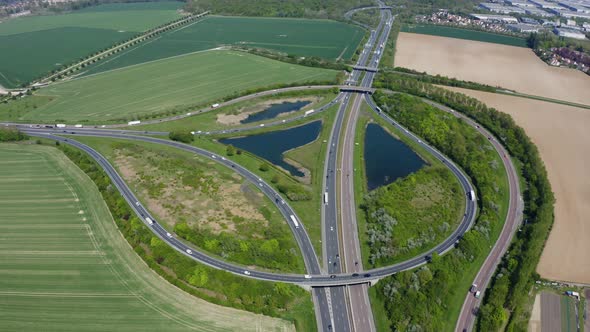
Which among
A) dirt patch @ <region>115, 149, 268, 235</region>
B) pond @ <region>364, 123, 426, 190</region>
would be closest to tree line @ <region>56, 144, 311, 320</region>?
dirt patch @ <region>115, 149, 268, 235</region>

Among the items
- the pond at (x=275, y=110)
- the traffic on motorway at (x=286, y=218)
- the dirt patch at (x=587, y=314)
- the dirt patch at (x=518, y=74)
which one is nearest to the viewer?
the dirt patch at (x=587, y=314)

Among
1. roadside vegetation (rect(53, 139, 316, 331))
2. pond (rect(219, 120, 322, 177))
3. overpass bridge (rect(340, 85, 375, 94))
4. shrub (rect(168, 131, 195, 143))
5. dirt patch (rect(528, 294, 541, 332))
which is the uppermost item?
overpass bridge (rect(340, 85, 375, 94))

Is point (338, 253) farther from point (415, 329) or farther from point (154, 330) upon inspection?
point (154, 330)

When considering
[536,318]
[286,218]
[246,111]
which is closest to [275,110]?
[246,111]

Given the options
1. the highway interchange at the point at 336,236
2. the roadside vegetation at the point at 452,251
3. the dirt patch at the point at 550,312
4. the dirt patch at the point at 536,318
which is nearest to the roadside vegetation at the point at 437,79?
the highway interchange at the point at 336,236

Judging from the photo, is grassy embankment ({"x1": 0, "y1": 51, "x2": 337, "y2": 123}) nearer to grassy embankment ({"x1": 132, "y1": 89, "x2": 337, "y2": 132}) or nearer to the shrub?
grassy embankment ({"x1": 132, "y1": 89, "x2": 337, "y2": 132})

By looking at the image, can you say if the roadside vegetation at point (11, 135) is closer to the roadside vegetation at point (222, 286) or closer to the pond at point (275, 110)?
the roadside vegetation at point (222, 286)
